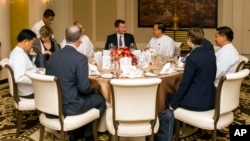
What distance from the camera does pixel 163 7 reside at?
35.2ft

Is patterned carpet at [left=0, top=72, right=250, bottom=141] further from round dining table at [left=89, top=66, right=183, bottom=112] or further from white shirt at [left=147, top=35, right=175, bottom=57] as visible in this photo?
white shirt at [left=147, top=35, right=175, bottom=57]

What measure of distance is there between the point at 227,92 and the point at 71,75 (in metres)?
1.57

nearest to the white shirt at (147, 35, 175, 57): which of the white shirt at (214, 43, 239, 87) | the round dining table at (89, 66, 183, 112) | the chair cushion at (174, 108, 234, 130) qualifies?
the white shirt at (214, 43, 239, 87)

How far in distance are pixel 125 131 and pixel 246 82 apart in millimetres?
4813

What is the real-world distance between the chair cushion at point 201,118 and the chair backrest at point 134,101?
0.51 m

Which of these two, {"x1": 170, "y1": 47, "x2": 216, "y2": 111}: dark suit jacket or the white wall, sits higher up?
the white wall

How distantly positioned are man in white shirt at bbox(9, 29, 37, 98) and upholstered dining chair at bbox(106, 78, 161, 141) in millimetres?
1364

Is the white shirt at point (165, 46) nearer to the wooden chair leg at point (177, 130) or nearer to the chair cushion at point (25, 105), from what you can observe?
the wooden chair leg at point (177, 130)

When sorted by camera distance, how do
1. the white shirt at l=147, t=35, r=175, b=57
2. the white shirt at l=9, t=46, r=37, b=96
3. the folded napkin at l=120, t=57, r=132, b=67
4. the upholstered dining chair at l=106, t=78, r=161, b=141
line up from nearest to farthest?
the upholstered dining chair at l=106, t=78, r=161, b=141
the white shirt at l=9, t=46, r=37, b=96
the folded napkin at l=120, t=57, r=132, b=67
the white shirt at l=147, t=35, r=175, b=57

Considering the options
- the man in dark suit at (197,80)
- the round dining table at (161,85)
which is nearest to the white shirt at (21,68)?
the round dining table at (161,85)

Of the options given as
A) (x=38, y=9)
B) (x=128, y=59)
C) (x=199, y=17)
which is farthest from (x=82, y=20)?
(x=128, y=59)

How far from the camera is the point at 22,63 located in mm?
4496

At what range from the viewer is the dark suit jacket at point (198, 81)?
3938 millimetres

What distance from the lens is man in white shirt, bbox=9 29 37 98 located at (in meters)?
4.48
